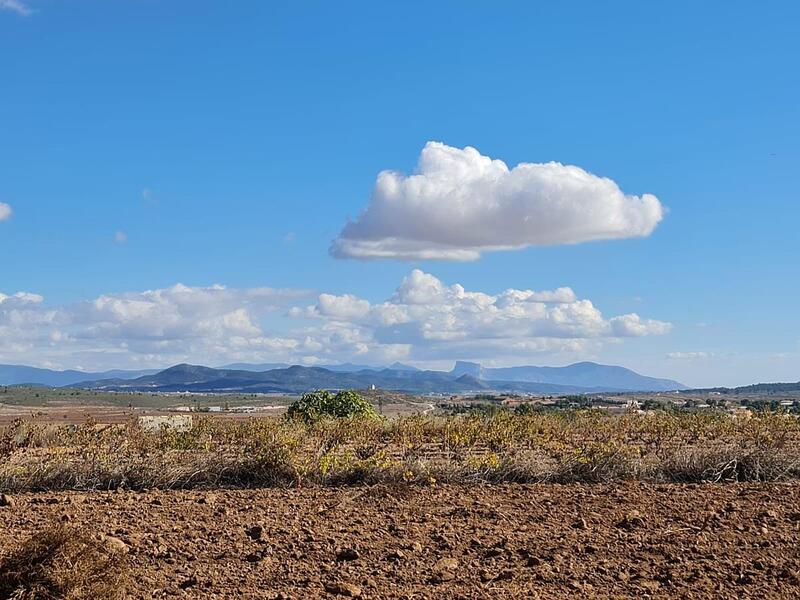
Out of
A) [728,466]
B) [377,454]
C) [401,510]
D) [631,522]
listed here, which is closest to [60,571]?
[401,510]

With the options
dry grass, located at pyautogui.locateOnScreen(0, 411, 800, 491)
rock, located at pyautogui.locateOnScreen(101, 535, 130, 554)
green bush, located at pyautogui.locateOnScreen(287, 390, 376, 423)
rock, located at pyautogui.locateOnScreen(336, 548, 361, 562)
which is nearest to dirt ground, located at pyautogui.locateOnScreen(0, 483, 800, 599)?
rock, located at pyautogui.locateOnScreen(336, 548, 361, 562)

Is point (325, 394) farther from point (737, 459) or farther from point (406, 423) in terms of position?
point (737, 459)

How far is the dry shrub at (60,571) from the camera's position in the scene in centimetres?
691

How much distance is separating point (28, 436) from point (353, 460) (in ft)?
22.4

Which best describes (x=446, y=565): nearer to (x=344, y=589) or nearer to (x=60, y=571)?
(x=344, y=589)

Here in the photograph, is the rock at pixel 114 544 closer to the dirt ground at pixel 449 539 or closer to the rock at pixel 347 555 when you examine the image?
the dirt ground at pixel 449 539

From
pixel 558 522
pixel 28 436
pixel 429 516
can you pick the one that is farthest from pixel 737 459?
pixel 28 436

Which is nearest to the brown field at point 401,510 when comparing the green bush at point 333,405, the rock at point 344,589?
the rock at point 344,589

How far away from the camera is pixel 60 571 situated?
22.7ft

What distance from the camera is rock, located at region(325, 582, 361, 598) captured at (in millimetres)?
7582

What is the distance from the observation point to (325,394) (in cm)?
2581

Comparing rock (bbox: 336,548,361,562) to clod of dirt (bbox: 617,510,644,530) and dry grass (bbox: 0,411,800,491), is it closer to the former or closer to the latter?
clod of dirt (bbox: 617,510,644,530)

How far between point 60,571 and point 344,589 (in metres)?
2.34

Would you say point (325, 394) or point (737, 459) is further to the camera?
point (325, 394)
